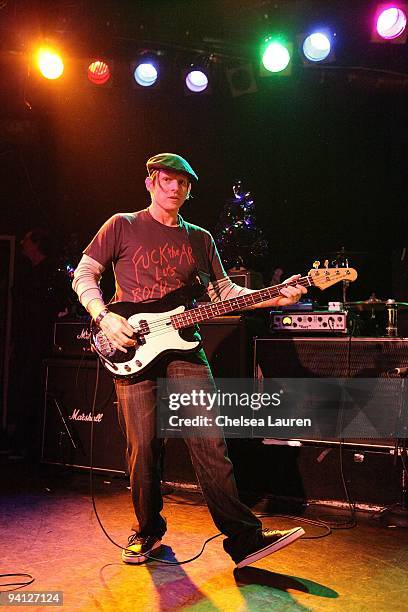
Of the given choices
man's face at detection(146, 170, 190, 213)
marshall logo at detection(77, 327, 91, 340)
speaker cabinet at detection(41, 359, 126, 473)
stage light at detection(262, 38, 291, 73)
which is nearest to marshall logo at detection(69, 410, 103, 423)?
speaker cabinet at detection(41, 359, 126, 473)

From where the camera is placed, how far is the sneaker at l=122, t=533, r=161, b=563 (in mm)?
2969

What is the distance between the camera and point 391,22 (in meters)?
4.90

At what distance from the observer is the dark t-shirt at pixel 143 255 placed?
3.03 metres

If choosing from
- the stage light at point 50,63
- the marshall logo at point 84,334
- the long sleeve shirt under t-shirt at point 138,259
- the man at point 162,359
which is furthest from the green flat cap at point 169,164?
the stage light at point 50,63

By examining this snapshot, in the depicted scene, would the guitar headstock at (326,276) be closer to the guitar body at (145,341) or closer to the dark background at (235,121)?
the guitar body at (145,341)

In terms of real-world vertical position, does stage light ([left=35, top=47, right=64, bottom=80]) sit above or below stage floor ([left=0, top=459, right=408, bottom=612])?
above

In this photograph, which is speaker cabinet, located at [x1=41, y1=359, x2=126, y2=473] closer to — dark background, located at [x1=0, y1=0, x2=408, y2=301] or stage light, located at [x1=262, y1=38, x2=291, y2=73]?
dark background, located at [x1=0, y1=0, x2=408, y2=301]

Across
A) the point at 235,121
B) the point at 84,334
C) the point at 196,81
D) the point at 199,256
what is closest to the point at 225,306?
the point at 199,256

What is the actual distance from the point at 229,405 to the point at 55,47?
12.8 ft

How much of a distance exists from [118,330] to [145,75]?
377 cm

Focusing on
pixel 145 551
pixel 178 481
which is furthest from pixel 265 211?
pixel 145 551

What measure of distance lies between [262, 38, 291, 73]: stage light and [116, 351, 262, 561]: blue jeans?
3457mm

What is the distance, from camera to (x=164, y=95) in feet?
20.4

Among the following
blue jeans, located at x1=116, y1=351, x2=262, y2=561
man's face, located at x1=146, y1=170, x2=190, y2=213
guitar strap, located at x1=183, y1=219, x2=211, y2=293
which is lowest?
blue jeans, located at x1=116, y1=351, x2=262, y2=561
